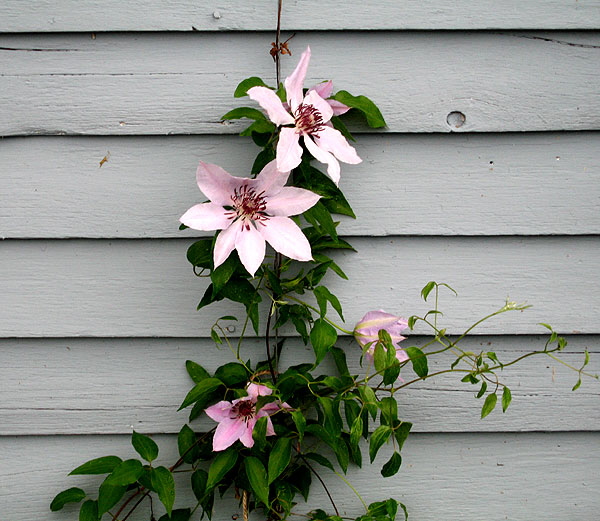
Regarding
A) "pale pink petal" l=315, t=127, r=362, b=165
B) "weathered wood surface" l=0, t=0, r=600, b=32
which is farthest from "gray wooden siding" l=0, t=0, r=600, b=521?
"pale pink petal" l=315, t=127, r=362, b=165

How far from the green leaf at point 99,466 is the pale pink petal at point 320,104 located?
672 mm

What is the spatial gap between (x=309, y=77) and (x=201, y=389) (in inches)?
21.8

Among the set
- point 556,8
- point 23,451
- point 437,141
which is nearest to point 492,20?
point 556,8

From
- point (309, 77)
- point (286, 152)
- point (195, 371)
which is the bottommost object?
point (195, 371)

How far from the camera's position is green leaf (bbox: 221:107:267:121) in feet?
2.90

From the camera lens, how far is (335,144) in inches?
33.8

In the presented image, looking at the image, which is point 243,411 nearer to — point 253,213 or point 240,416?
point 240,416

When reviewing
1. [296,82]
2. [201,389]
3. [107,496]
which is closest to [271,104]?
[296,82]

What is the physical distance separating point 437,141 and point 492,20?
22cm

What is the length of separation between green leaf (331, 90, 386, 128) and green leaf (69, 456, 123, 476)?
0.72m

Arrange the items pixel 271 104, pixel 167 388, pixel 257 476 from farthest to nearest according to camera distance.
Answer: pixel 167 388, pixel 257 476, pixel 271 104

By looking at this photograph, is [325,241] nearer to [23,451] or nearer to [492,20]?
[492,20]

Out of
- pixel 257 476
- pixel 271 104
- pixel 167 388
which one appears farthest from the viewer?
pixel 167 388

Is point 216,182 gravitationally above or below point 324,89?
below
